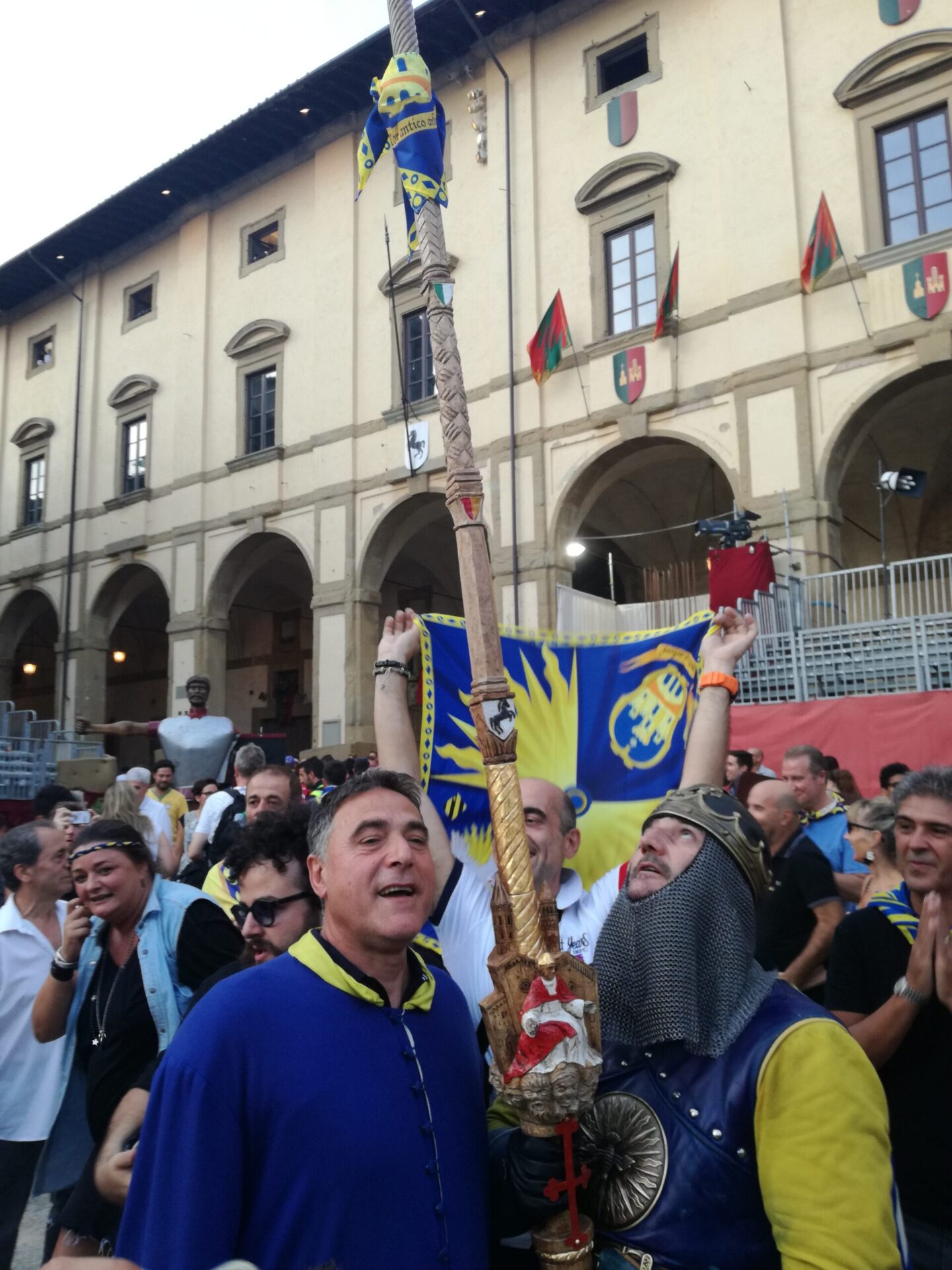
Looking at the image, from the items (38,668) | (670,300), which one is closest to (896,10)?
(670,300)

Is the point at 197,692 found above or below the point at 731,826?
above

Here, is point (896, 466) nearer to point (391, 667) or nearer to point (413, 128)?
point (391, 667)

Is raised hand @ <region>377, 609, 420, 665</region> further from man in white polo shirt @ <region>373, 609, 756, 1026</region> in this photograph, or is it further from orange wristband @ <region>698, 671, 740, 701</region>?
orange wristband @ <region>698, 671, 740, 701</region>

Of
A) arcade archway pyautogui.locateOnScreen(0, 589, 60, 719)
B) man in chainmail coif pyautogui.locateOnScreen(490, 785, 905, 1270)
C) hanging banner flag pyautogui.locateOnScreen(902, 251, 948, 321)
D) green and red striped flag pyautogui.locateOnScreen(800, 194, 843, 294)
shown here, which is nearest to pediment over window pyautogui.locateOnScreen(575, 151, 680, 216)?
green and red striped flag pyautogui.locateOnScreen(800, 194, 843, 294)

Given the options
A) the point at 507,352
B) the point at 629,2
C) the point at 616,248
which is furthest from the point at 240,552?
the point at 629,2

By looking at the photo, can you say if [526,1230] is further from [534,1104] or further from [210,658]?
[210,658]

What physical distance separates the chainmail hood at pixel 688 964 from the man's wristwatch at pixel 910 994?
0.76 metres

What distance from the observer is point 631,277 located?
16125mm

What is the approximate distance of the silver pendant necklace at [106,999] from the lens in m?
3.21

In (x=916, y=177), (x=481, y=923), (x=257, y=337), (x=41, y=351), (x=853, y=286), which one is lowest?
(x=481, y=923)

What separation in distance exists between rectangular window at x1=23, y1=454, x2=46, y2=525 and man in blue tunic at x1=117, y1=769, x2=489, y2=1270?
25.4 metres

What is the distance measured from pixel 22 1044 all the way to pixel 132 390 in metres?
21.4

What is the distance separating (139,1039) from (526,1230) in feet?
5.03

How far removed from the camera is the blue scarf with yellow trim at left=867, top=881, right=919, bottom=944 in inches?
118
